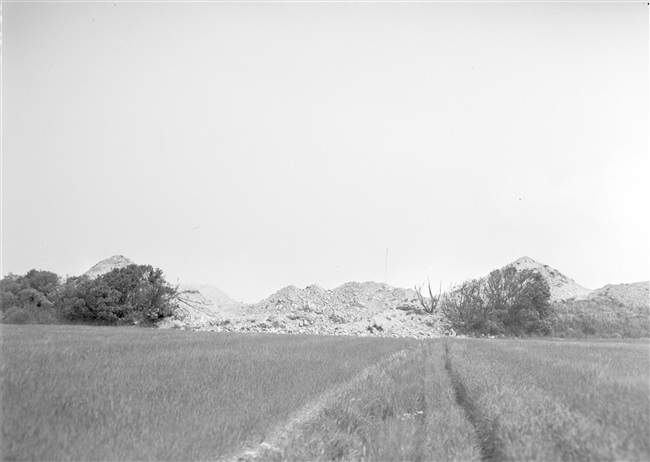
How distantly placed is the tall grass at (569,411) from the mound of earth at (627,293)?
4975cm

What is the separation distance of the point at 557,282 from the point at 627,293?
867 centimetres

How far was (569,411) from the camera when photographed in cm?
622

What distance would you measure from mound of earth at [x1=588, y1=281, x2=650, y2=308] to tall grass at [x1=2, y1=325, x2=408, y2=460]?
2090 inches

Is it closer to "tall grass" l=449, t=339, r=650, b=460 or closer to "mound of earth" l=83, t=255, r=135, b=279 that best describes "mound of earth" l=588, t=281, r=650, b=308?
Result: "tall grass" l=449, t=339, r=650, b=460

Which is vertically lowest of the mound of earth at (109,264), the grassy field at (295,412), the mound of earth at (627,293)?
the grassy field at (295,412)

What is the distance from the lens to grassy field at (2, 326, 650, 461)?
5031 millimetres

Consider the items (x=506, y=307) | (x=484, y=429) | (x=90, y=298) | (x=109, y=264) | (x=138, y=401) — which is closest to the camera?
(x=138, y=401)

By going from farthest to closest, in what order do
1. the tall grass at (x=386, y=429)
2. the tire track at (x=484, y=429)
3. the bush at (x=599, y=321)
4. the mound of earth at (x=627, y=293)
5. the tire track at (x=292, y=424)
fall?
1. the mound of earth at (x=627, y=293)
2. the bush at (x=599, y=321)
3. the tire track at (x=484, y=429)
4. the tire track at (x=292, y=424)
5. the tall grass at (x=386, y=429)

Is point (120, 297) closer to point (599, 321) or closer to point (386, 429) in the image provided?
point (386, 429)

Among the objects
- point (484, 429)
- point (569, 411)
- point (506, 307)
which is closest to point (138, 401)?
point (484, 429)

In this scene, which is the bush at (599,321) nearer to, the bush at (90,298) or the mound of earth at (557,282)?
the mound of earth at (557,282)

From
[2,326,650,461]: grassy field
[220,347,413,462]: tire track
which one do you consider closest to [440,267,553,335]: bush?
[2,326,650,461]: grassy field

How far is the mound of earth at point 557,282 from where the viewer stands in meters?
62.5

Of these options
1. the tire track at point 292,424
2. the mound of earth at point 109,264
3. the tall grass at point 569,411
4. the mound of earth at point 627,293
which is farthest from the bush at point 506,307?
the mound of earth at point 109,264
